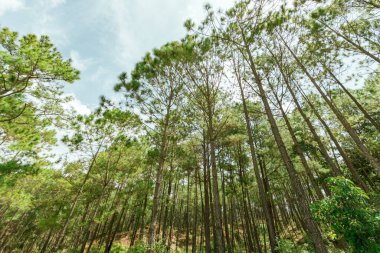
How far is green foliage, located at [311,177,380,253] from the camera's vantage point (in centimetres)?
405

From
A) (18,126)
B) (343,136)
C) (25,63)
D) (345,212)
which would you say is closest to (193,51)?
(25,63)

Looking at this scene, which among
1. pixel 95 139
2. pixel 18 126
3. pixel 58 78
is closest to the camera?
pixel 58 78

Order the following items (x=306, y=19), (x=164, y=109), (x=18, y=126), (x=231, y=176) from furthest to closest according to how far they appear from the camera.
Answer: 1. (x=231, y=176)
2. (x=306, y=19)
3. (x=164, y=109)
4. (x=18, y=126)

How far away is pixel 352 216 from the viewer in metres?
4.30

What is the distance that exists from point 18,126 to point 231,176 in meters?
14.6

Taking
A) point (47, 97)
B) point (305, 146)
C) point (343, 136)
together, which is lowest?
point (47, 97)

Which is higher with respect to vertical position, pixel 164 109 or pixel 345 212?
pixel 164 109

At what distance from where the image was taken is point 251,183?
51.3 ft

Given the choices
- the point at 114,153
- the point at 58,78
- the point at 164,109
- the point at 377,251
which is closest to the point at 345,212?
the point at 377,251

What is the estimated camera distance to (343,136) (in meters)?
16.7

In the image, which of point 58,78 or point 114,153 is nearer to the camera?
point 58,78

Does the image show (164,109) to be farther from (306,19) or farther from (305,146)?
(305,146)

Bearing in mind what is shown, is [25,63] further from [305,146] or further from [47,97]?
[305,146]

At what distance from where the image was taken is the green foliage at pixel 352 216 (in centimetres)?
405
